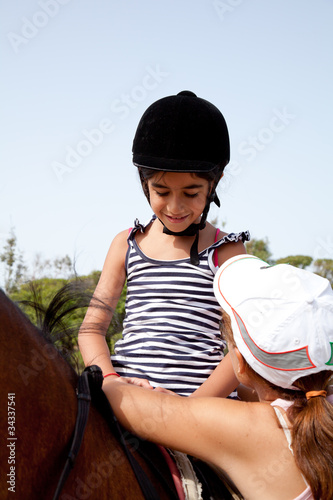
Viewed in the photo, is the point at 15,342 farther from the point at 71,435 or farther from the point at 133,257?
the point at 133,257

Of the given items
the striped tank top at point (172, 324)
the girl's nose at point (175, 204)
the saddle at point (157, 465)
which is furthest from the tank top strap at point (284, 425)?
the girl's nose at point (175, 204)

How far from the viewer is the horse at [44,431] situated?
1.32m

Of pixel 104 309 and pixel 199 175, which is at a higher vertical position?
pixel 199 175

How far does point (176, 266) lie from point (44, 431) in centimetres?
147

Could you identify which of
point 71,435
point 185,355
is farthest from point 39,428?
point 185,355

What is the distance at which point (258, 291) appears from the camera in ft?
6.18

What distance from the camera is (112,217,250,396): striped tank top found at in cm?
250

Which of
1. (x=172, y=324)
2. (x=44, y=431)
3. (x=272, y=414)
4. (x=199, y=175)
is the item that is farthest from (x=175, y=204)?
(x=44, y=431)

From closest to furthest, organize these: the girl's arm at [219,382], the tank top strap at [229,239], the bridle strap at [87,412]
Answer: the bridle strap at [87,412] → the girl's arm at [219,382] → the tank top strap at [229,239]

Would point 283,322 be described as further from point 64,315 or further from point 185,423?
point 64,315

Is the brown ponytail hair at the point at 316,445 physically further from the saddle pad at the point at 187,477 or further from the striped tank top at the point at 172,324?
the striped tank top at the point at 172,324

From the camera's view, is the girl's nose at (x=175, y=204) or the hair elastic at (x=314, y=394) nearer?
the hair elastic at (x=314, y=394)

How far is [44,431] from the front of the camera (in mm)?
1397

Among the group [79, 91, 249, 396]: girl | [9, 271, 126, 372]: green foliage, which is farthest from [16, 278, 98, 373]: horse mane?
[79, 91, 249, 396]: girl
